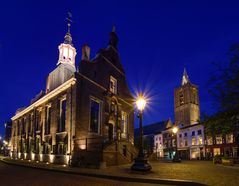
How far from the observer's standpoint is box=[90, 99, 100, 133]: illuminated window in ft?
87.0

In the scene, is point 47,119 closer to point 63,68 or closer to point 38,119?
point 38,119

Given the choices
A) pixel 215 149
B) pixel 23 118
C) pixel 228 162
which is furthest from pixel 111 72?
pixel 215 149

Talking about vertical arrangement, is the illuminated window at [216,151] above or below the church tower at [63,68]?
below

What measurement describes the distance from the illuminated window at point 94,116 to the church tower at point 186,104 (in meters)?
69.6

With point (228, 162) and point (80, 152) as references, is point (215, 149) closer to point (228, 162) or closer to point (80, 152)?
point (228, 162)

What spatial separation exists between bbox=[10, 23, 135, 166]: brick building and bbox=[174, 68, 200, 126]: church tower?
61778mm

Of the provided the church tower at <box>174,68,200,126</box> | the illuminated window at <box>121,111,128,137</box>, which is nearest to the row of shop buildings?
the church tower at <box>174,68,200,126</box>

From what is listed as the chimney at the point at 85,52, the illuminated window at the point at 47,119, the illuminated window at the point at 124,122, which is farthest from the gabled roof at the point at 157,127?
the chimney at the point at 85,52

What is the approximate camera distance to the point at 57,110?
29.0 metres

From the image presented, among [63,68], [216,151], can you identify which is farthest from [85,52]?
[216,151]

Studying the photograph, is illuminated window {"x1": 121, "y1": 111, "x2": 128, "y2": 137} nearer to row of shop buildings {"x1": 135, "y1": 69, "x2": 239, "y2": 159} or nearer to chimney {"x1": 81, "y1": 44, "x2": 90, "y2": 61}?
row of shop buildings {"x1": 135, "y1": 69, "x2": 239, "y2": 159}

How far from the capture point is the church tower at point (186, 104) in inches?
3639

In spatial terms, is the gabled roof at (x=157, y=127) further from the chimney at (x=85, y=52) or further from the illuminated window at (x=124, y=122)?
the chimney at (x=85, y=52)

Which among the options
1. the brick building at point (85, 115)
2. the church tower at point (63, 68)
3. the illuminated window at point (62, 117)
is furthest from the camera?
the church tower at point (63, 68)
